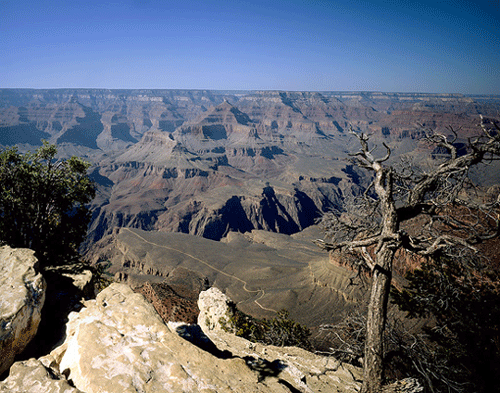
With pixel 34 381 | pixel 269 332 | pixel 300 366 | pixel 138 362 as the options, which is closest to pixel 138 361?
pixel 138 362

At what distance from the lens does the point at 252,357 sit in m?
8.26

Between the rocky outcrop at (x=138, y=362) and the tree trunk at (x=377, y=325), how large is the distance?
1766 mm

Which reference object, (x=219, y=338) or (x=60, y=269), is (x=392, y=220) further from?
(x=60, y=269)

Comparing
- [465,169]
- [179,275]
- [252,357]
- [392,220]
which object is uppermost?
[465,169]

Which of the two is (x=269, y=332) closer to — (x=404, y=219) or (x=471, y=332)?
(x=471, y=332)

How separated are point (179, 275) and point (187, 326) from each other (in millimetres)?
32974

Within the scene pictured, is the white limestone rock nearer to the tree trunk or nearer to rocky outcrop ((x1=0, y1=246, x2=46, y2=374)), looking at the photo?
rocky outcrop ((x1=0, y1=246, x2=46, y2=374))

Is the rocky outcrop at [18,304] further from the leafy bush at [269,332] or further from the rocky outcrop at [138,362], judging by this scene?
the leafy bush at [269,332]

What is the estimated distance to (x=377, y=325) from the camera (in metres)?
5.55

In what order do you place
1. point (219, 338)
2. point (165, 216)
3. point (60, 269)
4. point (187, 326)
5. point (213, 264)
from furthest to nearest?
1. point (165, 216)
2. point (213, 264)
3. point (60, 269)
4. point (219, 338)
5. point (187, 326)

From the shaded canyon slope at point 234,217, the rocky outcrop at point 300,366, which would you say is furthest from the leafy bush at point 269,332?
the shaded canyon slope at point 234,217

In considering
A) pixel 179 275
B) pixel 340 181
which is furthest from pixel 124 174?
pixel 179 275

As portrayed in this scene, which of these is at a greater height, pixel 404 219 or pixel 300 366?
pixel 404 219

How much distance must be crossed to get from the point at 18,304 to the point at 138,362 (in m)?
3.55
